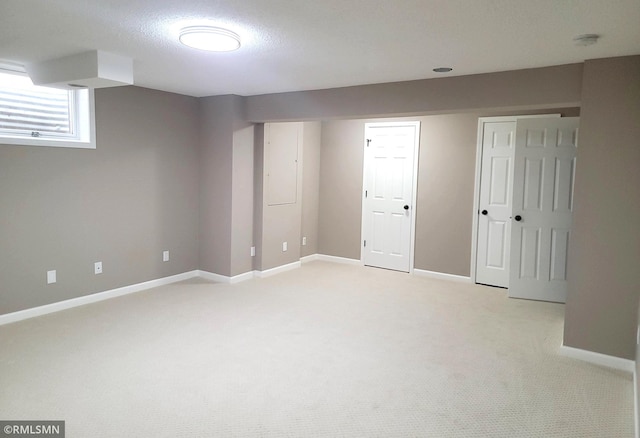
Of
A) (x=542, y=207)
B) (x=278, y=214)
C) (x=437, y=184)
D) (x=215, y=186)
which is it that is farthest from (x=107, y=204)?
(x=542, y=207)

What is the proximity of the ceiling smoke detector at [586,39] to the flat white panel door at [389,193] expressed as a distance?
3086 mm

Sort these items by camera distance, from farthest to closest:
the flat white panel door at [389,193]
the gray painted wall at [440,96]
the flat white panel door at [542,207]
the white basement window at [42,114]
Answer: the flat white panel door at [389,193]
the flat white panel door at [542,207]
the white basement window at [42,114]
the gray painted wall at [440,96]

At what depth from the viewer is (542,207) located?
488 centimetres

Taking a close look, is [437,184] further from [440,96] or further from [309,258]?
→ [309,258]

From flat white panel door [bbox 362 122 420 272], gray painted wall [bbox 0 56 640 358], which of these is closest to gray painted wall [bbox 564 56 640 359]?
gray painted wall [bbox 0 56 640 358]

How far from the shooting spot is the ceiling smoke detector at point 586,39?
2.70 m

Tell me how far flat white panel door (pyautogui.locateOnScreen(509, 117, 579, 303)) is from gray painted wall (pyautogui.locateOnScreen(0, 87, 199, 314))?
3.78 m

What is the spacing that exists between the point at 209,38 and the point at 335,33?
2.51ft

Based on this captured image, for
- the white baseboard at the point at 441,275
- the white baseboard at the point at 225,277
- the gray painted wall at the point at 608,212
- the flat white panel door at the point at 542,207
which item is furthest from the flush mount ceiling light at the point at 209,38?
the white baseboard at the point at 441,275

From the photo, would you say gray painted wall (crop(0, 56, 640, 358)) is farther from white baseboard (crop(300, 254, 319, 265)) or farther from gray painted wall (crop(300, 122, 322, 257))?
white baseboard (crop(300, 254, 319, 265))

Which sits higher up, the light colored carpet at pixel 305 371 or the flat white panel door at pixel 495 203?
the flat white panel door at pixel 495 203

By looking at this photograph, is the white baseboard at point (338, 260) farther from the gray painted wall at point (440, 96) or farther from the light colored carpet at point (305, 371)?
the gray painted wall at point (440, 96)

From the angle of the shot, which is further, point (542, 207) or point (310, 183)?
point (310, 183)

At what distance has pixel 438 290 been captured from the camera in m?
5.33
